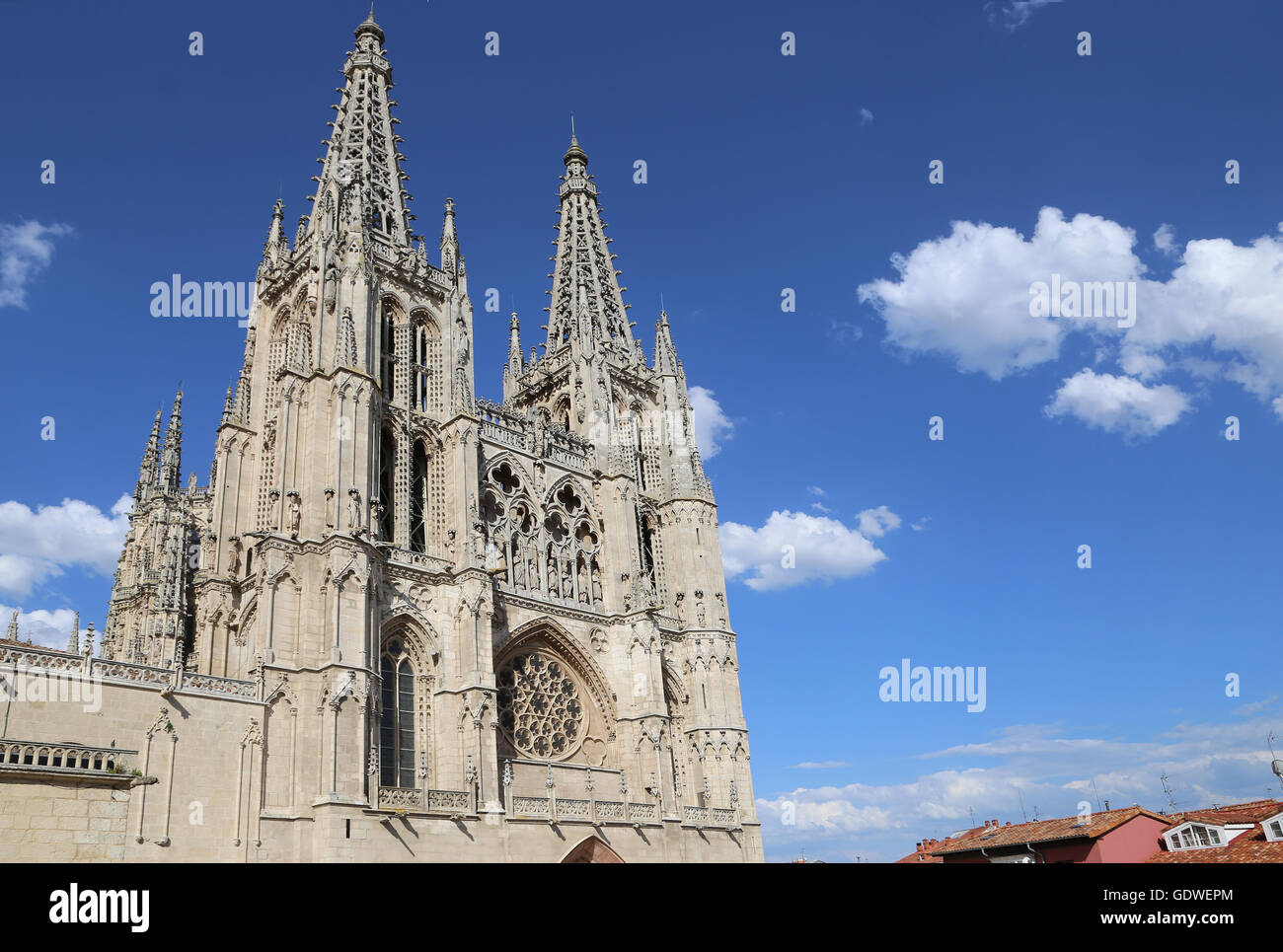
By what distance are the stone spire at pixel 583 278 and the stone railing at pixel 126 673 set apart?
23098 mm

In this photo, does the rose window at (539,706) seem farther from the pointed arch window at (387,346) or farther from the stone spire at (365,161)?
the stone spire at (365,161)

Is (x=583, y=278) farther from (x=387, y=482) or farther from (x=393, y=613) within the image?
(x=393, y=613)

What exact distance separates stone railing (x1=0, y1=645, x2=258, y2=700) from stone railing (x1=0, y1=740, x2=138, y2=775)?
1.59 meters

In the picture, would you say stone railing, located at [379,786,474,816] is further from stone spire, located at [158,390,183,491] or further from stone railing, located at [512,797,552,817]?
stone spire, located at [158,390,183,491]

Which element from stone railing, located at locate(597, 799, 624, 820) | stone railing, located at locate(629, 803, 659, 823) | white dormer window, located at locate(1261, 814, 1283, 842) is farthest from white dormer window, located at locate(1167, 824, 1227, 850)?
stone railing, located at locate(597, 799, 624, 820)

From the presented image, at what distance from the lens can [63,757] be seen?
19.6 metres

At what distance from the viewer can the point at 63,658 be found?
67.9 ft

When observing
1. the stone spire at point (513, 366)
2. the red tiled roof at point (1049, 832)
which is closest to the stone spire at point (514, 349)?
the stone spire at point (513, 366)

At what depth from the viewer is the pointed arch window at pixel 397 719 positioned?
2780 centimetres

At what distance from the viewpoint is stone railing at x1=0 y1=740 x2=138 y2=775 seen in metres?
18.8

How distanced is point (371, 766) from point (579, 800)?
783 centimetres

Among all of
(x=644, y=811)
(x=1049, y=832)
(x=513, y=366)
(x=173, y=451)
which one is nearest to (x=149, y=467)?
(x=173, y=451)
